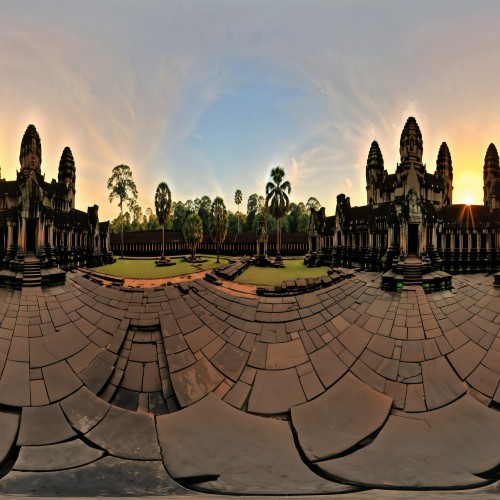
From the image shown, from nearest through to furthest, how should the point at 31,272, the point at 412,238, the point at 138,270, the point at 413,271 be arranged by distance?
1. the point at 31,272
2. the point at 413,271
3. the point at 412,238
4. the point at 138,270

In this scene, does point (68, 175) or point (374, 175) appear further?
point (68, 175)

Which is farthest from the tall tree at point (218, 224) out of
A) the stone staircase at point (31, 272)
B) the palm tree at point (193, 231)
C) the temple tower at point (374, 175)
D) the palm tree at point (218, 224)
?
the stone staircase at point (31, 272)

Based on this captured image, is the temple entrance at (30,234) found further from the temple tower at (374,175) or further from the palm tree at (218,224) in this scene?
the temple tower at (374,175)

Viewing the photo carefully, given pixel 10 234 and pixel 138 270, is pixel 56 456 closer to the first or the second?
pixel 10 234

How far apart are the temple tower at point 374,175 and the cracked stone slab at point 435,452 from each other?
14.9m

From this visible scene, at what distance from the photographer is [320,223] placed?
13156mm

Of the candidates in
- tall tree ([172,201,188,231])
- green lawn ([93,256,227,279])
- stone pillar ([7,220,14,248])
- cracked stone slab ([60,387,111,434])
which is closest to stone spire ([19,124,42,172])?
stone pillar ([7,220,14,248])

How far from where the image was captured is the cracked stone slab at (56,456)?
1905mm

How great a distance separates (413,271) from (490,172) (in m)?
21.0

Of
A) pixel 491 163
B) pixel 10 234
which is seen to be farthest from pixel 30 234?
pixel 491 163

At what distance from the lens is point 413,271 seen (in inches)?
155

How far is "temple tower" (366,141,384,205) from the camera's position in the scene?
53.3 ft

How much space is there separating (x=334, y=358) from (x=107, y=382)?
2835 millimetres

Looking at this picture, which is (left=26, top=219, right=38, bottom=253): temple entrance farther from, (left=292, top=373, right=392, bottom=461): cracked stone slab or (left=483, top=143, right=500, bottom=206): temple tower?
(left=483, top=143, right=500, bottom=206): temple tower
